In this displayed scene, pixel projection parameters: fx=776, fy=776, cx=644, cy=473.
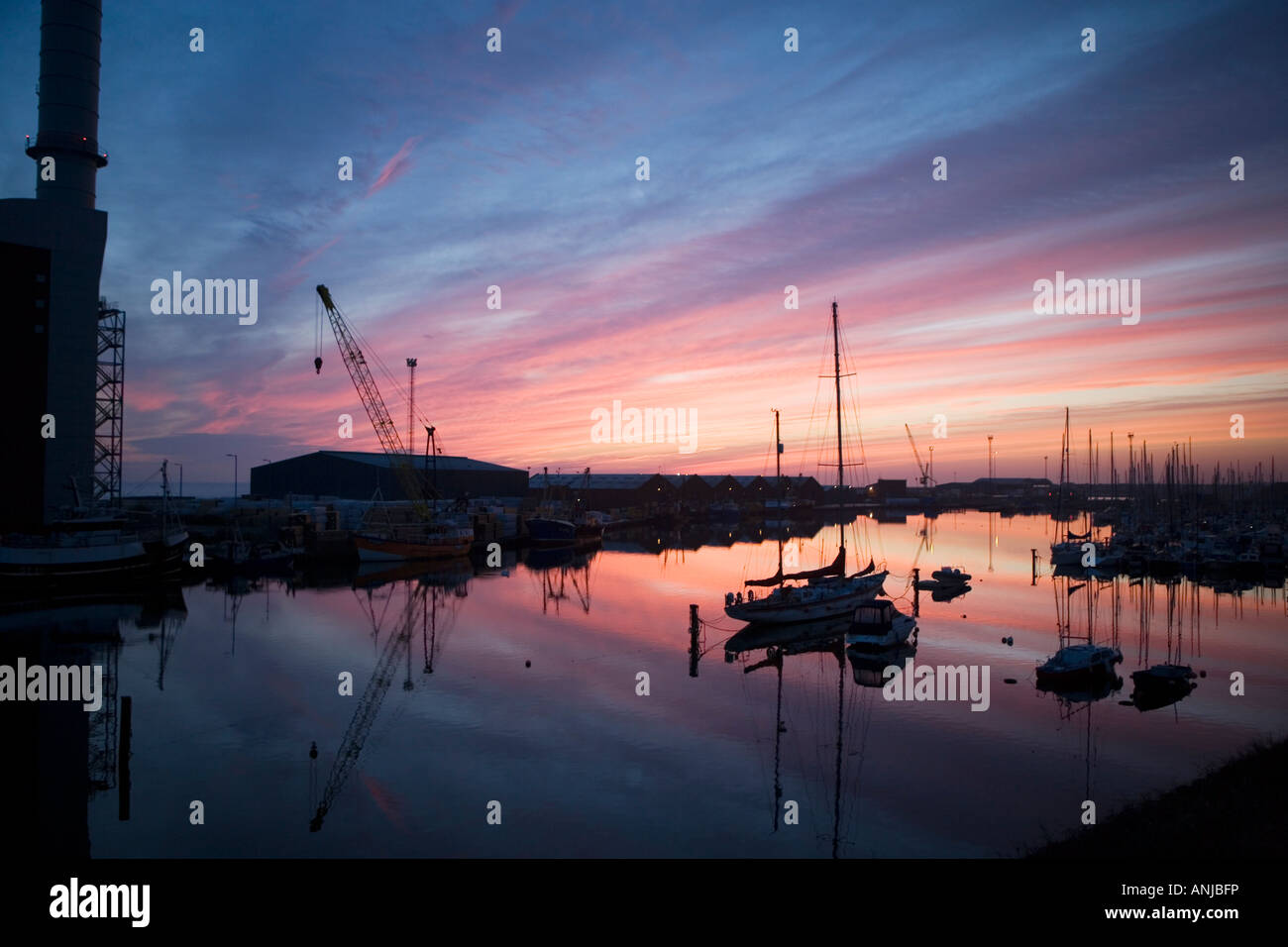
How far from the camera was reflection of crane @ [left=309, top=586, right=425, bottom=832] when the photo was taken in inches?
669

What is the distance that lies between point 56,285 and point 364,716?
43785mm

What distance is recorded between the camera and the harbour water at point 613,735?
50.1 ft

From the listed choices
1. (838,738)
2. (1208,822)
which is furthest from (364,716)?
(1208,822)

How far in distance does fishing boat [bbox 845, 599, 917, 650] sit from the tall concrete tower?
45550mm

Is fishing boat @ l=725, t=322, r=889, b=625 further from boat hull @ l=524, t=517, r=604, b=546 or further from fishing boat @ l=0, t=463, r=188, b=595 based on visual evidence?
boat hull @ l=524, t=517, r=604, b=546

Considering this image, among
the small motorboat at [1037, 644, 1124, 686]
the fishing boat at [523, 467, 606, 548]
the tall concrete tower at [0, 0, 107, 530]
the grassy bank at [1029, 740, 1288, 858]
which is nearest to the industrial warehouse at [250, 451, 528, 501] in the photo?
the fishing boat at [523, 467, 606, 548]

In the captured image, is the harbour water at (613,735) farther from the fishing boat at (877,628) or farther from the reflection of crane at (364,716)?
the fishing boat at (877,628)

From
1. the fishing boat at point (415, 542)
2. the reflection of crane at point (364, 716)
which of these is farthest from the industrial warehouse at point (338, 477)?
the reflection of crane at point (364, 716)

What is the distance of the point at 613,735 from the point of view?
2119 centimetres

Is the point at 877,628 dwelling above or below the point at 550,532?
below

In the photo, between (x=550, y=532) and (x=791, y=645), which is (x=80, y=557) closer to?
(x=791, y=645)

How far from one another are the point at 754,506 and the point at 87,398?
123m
